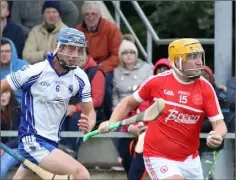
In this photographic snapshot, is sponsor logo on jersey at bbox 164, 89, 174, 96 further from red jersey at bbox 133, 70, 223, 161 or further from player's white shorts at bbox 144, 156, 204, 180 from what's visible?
player's white shorts at bbox 144, 156, 204, 180

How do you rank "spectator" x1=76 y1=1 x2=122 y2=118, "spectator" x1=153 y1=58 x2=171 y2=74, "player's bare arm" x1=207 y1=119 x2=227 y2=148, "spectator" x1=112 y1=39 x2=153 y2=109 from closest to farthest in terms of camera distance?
"player's bare arm" x1=207 y1=119 x2=227 y2=148 < "spectator" x1=153 y1=58 x2=171 y2=74 < "spectator" x1=112 y1=39 x2=153 y2=109 < "spectator" x1=76 y1=1 x2=122 y2=118

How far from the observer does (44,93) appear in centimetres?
1019

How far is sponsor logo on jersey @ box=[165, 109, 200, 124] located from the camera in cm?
1019

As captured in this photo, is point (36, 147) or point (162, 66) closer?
point (36, 147)

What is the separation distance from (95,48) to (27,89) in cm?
248

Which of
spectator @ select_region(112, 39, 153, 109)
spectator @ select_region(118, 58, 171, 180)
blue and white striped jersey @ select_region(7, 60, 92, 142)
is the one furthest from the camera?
spectator @ select_region(112, 39, 153, 109)

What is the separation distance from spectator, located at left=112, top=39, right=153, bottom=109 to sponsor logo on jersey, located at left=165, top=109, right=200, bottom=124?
1689 millimetres

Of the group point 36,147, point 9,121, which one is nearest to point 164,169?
point 36,147

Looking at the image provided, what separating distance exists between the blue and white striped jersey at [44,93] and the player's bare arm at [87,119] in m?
0.16

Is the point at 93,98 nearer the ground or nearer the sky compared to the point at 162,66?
nearer the ground

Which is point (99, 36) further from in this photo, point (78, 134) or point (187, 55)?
point (187, 55)

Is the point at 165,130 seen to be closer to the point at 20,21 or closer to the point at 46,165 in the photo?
the point at 46,165

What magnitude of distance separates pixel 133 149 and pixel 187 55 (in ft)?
5.92

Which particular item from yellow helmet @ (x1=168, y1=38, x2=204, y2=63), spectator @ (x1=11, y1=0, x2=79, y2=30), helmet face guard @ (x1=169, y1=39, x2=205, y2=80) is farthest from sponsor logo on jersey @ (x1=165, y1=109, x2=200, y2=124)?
spectator @ (x1=11, y1=0, x2=79, y2=30)
